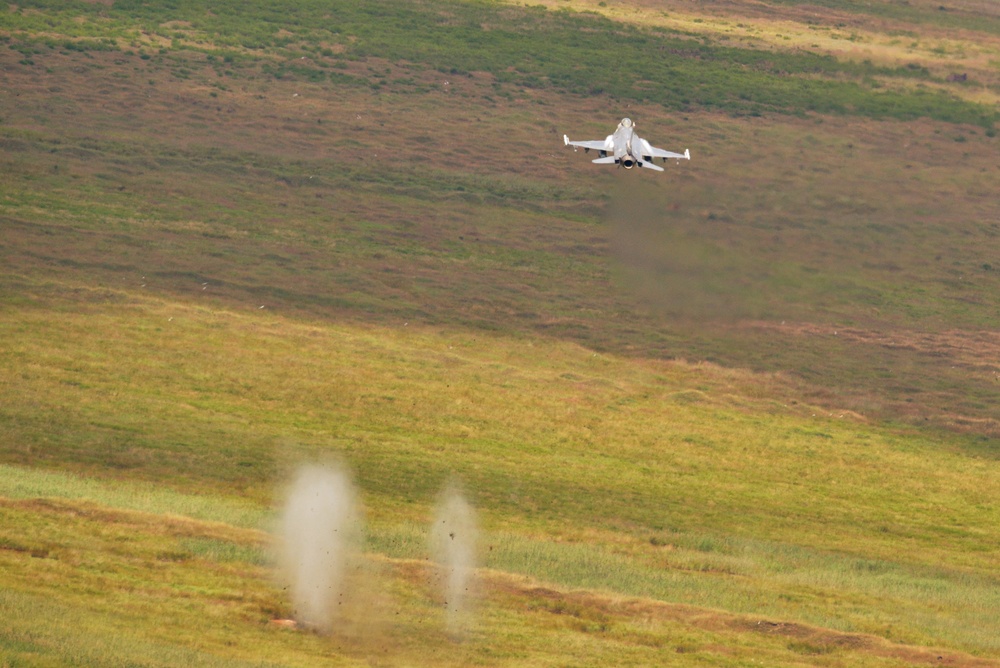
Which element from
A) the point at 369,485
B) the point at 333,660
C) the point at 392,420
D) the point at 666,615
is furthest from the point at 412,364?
the point at 333,660

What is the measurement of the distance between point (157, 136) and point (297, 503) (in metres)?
76.7

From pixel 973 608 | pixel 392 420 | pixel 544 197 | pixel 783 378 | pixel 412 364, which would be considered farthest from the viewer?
pixel 544 197

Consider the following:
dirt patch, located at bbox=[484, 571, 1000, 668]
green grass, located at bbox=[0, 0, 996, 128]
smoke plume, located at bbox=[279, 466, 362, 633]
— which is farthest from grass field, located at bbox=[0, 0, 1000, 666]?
smoke plume, located at bbox=[279, 466, 362, 633]

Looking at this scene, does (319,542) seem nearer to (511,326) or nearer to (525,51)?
(511,326)

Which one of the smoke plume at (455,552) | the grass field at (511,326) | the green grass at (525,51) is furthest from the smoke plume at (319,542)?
the green grass at (525,51)

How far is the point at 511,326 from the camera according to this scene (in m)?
112

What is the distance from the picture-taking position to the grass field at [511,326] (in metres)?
59.1

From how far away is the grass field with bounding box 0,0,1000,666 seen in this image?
194 ft

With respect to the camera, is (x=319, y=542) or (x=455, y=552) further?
(x=455, y=552)

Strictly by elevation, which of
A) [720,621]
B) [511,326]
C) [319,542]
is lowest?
[511,326]

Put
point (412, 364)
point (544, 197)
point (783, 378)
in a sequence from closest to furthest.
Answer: point (412, 364) < point (783, 378) < point (544, 197)

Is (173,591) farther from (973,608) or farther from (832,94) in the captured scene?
(832,94)

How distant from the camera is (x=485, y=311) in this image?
375ft

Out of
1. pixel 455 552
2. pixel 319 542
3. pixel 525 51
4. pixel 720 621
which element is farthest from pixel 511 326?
pixel 525 51
